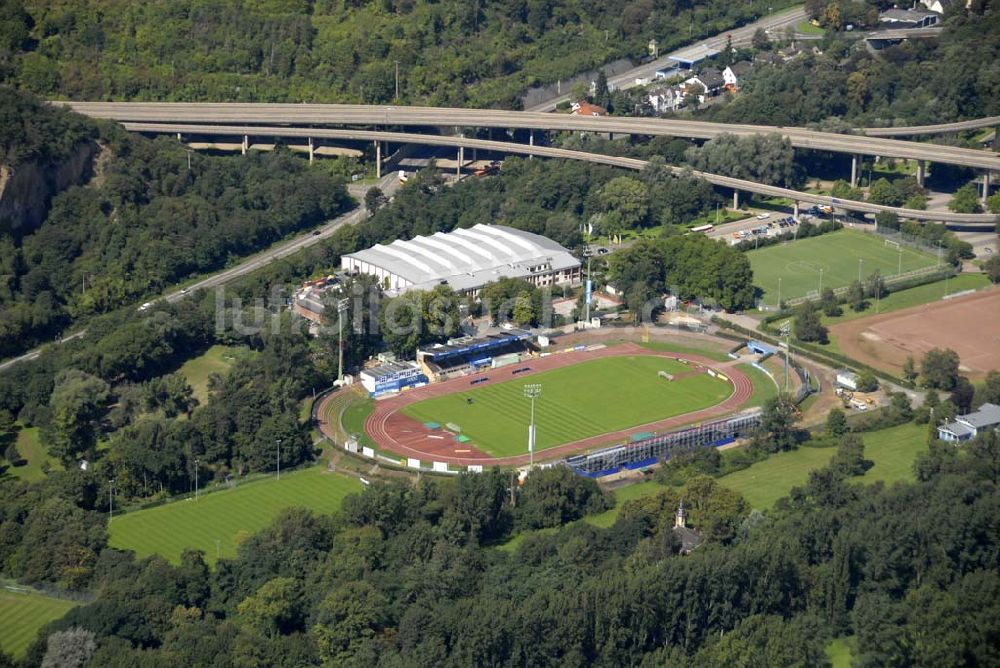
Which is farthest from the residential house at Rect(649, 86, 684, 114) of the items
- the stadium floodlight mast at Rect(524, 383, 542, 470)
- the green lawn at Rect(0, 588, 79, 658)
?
the green lawn at Rect(0, 588, 79, 658)

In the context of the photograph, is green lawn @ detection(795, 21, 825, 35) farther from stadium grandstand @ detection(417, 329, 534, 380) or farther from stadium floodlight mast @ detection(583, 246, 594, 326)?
stadium grandstand @ detection(417, 329, 534, 380)

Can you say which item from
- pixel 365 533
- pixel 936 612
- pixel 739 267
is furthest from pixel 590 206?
pixel 936 612

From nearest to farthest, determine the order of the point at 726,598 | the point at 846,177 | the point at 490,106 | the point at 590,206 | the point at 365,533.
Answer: the point at 726,598 → the point at 365,533 → the point at 590,206 → the point at 846,177 → the point at 490,106

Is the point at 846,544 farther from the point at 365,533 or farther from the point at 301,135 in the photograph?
the point at 301,135

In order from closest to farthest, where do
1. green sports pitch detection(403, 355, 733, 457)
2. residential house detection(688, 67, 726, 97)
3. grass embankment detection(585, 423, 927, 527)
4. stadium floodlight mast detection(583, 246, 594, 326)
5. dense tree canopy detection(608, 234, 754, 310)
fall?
grass embankment detection(585, 423, 927, 527)
green sports pitch detection(403, 355, 733, 457)
stadium floodlight mast detection(583, 246, 594, 326)
dense tree canopy detection(608, 234, 754, 310)
residential house detection(688, 67, 726, 97)

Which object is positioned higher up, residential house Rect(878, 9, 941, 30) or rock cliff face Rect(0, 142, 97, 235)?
residential house Rect(878, 9, 941, 30)

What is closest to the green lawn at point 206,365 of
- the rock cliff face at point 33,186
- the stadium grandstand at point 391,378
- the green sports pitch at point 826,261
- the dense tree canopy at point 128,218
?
the stadium grandstand at point 391,378

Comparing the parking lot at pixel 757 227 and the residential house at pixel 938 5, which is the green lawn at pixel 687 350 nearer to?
the parking lot at pixel 757 227

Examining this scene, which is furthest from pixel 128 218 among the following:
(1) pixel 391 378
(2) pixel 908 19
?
(2) pixel 908 19
